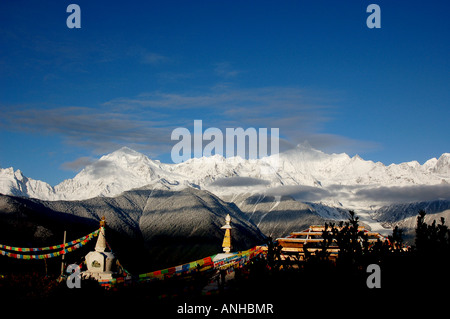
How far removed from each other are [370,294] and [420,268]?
5.11ft

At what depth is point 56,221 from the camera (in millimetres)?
157625

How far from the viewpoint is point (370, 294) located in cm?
1005

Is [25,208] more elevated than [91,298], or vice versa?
[25,208]
